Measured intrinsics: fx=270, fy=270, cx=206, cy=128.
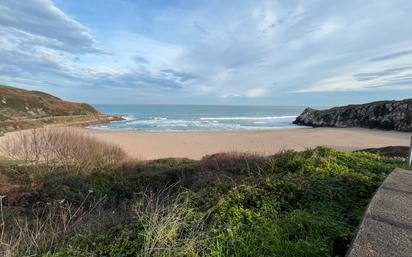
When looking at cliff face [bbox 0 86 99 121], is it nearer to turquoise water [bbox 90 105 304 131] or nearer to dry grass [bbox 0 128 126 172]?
turquoise water [bbox 90 105 304 131]

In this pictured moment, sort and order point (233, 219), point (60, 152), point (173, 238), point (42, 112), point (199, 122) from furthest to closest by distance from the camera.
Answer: point (42, 112) < point (199, 122) < point (60, 152) < point (233, 219) < point (173, 238)

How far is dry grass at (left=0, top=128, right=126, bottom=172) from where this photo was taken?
10.1 meters

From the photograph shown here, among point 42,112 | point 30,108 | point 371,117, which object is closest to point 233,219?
point 371,117

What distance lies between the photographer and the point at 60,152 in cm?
1048

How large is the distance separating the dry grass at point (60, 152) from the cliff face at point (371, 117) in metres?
33.5

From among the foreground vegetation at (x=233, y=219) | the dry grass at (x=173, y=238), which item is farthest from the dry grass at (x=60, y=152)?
the dry grass at (x=173, y=238)

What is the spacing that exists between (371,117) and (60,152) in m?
39.2

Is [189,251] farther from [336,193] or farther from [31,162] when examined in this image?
[31,162]

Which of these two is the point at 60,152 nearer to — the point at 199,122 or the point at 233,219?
the point at 233,219

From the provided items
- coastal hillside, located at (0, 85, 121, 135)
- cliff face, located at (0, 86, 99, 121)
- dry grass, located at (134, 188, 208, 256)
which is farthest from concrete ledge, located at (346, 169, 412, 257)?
cliff face, located at (0, 86, 99, 121)

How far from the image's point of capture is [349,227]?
9.98 feet

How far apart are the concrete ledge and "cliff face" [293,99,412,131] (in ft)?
111

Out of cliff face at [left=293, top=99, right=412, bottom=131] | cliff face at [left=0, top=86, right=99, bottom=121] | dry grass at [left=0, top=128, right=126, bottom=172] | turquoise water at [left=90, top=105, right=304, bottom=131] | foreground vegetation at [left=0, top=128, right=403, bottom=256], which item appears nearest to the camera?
foreground vegetation at [left=0, top=128, right=403, bottom=256]

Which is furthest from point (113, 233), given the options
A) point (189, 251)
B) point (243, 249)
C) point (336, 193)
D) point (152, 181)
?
point (152, 181)
